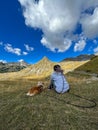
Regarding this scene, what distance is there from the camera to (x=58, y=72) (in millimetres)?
19078

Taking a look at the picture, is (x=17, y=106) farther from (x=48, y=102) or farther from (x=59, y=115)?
(x=59, y=115)

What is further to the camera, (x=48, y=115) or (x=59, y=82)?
(x=59, y=82)

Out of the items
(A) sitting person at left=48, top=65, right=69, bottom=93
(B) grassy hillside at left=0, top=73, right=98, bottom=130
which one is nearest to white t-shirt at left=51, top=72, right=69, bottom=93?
(A) sitting person at left=48, top=65, right=69, bottom=93

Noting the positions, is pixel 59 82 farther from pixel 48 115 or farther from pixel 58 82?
pixel 48 115

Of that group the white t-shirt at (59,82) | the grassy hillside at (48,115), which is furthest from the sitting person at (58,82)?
the grassy hillside at (48,115)

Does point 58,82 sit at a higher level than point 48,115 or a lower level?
higher

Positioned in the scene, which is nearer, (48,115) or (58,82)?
(48,115)

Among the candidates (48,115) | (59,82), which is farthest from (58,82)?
(48,115)

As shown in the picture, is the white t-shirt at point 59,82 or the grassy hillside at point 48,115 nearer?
the grassy hillside at point 48,115

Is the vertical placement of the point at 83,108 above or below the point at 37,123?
above

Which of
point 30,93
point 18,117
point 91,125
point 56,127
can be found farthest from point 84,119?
point 30,93

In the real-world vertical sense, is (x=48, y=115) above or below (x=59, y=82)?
below

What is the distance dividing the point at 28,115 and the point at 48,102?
253cm

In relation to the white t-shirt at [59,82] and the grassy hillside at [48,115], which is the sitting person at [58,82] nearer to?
the white t-shirt at [59,82]
